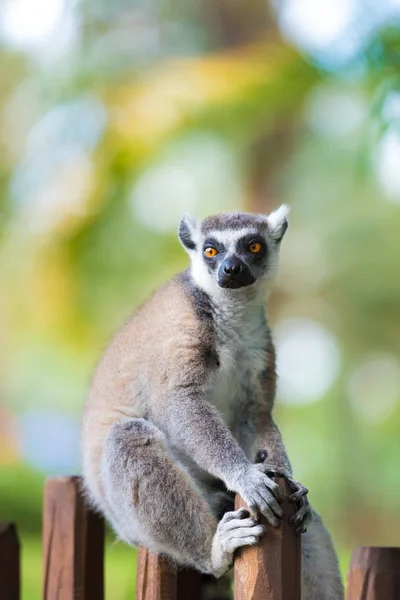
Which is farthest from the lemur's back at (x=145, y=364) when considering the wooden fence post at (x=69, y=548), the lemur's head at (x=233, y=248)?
the wooden fence post at (x=69, y=548)

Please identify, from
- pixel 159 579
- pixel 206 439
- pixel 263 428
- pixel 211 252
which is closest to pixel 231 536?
pixel 159 579

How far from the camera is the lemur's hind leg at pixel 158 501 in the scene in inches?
97.7

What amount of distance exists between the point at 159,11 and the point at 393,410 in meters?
4.58

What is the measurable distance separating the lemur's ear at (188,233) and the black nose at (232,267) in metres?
0.35

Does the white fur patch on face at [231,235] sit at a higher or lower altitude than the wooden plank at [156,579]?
higher

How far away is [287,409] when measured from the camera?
26.6ft

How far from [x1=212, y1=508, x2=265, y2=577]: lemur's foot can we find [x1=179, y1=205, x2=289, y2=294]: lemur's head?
2.97 feet

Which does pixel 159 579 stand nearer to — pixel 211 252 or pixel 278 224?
pixel 211 252

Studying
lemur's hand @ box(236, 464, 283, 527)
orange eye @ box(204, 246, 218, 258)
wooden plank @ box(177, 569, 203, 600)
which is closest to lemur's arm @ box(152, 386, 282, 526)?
lemur's hand @ box(236, 464, 283, 527)

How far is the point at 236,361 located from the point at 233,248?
16.3 inches

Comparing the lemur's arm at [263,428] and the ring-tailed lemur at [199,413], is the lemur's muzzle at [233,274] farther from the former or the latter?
the lemur's arm at [263,428]

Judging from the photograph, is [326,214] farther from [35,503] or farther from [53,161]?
[35,503]

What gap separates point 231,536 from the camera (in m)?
2.22

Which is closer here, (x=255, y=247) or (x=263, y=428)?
(x=263, y=428)
